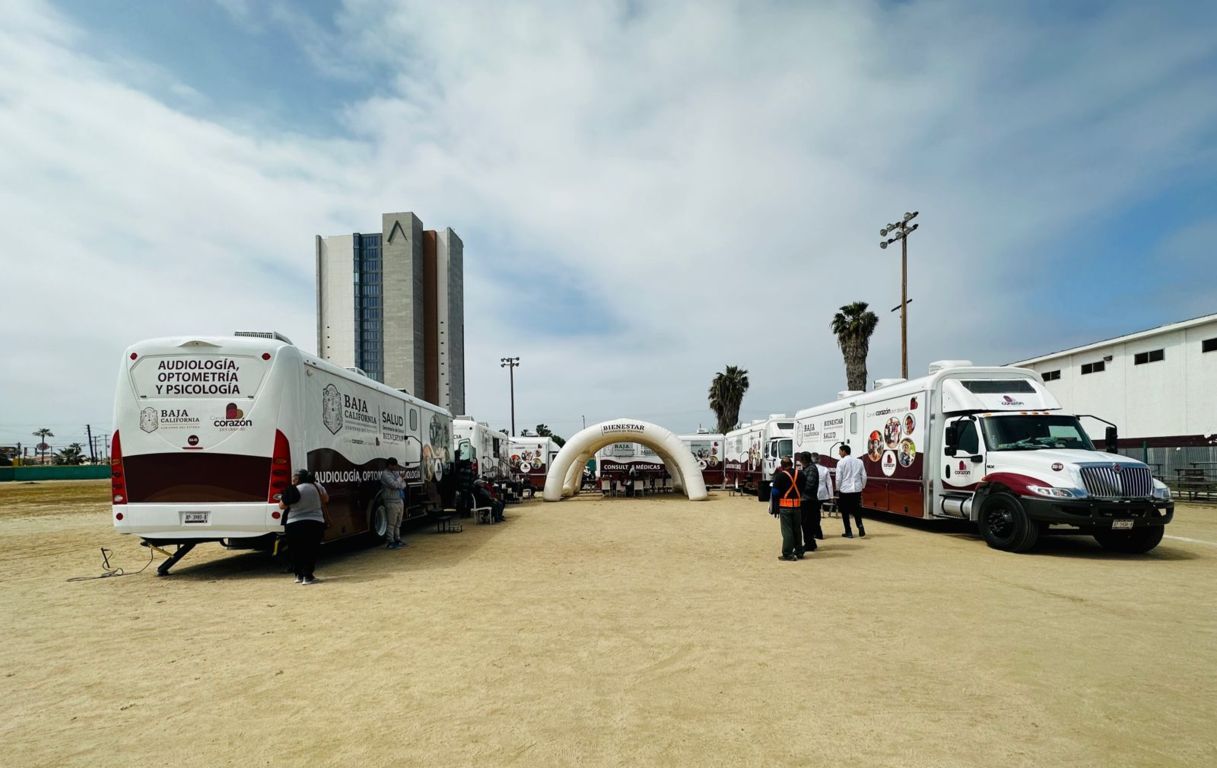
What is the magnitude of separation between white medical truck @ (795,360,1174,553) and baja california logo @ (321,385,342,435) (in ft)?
35.6

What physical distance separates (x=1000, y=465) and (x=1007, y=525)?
100 cm

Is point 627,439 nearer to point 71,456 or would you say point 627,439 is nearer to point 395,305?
point 395,305

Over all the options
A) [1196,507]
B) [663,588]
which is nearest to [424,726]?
[663,588]

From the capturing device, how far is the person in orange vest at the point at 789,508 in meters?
10.4

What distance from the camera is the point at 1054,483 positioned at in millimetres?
10508

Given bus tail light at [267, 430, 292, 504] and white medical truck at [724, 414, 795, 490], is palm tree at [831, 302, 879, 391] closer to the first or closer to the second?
white medical truck at [724, 414, 795, 490]

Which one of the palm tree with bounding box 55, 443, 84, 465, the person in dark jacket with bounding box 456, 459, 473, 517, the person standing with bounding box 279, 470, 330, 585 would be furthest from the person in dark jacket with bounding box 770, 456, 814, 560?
the palm tree with bounding box 55, 443, 84, 465

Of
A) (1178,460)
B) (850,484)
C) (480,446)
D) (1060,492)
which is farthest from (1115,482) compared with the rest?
(480,446)

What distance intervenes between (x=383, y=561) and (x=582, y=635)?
5.98 metres

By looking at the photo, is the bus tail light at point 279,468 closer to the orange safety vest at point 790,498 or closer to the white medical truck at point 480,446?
the orange safety vest at point 790,498

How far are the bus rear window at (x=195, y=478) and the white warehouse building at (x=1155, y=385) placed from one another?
26838 millimetres

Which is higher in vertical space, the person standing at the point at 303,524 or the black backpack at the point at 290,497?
the black backpack at the point at 290,497

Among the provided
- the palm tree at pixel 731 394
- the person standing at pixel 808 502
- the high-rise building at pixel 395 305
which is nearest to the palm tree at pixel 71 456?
the high-rise building at pixel 395 305

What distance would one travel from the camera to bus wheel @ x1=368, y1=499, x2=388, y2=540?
41.2ft
